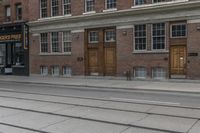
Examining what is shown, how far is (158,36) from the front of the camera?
22562 mm

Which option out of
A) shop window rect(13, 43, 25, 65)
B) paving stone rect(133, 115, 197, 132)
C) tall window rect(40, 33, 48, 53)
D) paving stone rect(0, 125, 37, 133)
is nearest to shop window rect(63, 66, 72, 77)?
tall window rect(40, 33, 48, 53)

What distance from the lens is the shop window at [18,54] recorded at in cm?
3234

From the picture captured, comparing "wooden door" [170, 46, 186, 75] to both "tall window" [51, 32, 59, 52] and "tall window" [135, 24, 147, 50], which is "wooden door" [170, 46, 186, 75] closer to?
"tall window" [135, 24, 147, 50]

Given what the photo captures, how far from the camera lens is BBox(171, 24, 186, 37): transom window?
21.5 meters

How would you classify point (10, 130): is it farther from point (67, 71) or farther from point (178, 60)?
point (67, 71)

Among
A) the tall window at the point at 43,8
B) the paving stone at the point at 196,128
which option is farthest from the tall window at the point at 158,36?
the paving stone at the point at 196,128

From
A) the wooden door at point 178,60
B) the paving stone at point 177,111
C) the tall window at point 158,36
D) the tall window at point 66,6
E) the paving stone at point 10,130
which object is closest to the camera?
the paving stone at point 10,130

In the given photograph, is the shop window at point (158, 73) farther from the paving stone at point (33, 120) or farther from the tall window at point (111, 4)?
the paving stone at point (33, 120)

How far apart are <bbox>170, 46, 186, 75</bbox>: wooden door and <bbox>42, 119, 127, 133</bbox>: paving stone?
47.9 feet

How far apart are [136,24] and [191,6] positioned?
4485 mm

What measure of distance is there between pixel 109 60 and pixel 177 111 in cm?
1562

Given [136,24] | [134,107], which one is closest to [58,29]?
[136,24]

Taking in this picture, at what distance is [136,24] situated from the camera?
2347 centimetres

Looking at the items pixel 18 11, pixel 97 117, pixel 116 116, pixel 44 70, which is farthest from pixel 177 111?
pixel 18 11
